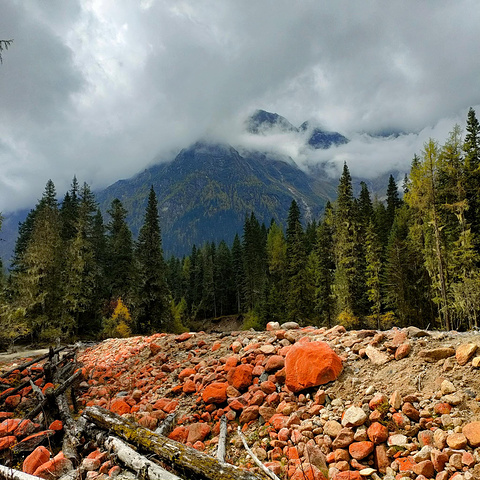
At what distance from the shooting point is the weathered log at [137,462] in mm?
3490

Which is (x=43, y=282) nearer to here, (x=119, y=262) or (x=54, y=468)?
(x=119, y=262)

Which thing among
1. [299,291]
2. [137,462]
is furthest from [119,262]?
[137,462]

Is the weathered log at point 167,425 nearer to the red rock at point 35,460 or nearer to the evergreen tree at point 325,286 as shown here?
the red rock at point 35,460

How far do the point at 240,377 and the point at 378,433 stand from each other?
9.44 ft

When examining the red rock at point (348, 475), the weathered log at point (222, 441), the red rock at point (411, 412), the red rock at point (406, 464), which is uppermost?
the red rock at point (411, 412)

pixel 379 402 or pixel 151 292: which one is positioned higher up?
pixel 151 292

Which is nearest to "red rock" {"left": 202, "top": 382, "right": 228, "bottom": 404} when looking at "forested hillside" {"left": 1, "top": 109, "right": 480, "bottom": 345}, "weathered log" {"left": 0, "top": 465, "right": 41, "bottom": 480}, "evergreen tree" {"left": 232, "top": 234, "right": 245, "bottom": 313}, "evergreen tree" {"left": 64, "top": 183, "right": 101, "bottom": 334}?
"weathered log" {"left": 0, "top": 465, "right": 41, "bottom": 480}

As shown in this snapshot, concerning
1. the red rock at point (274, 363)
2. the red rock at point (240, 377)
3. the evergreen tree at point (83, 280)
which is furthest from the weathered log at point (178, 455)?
the evergreen tree at point (83, 280)

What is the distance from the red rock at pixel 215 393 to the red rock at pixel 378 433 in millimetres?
2867

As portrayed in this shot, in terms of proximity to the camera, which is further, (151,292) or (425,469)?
(151,292)

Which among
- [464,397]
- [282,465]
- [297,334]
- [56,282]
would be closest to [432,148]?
[297,334]

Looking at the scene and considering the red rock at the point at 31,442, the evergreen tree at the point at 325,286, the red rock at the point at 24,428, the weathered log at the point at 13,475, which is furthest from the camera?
the evergreen tree at the point at 325,286

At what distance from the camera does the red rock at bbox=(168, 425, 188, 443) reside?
5070 millimetres

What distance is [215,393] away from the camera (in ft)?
18.9
